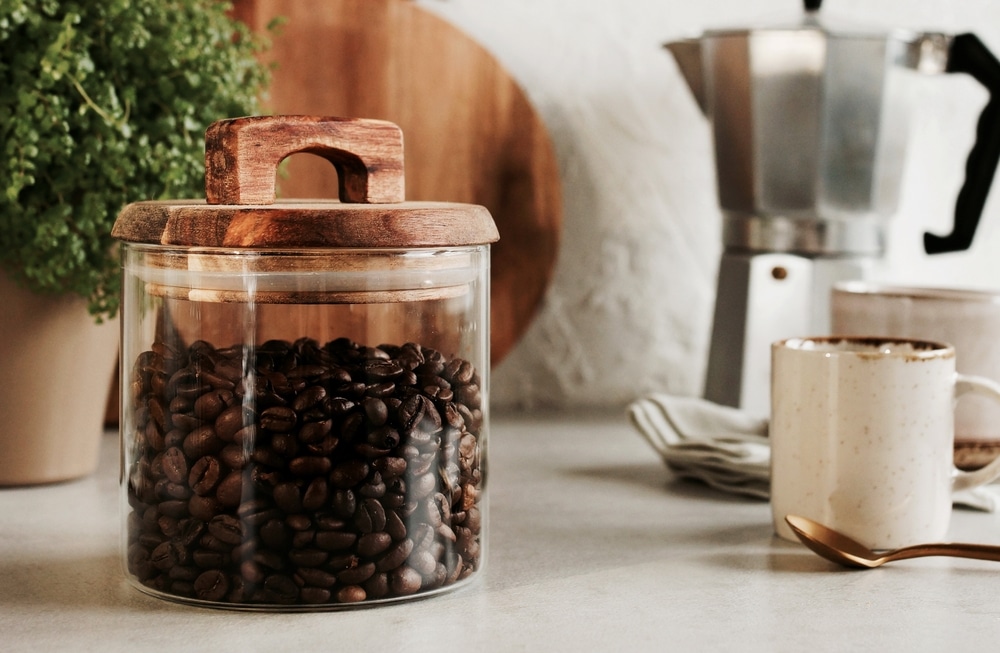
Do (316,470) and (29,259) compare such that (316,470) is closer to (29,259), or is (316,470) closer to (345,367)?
(345,367)

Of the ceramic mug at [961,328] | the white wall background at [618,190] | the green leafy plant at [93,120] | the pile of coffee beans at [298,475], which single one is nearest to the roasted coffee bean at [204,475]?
the pile of coffee beans at [298,475]

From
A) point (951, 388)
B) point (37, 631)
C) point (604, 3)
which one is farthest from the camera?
point (604, 3)

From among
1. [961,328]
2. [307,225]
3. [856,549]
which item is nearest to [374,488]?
[307,225]

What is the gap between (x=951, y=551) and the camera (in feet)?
2.17

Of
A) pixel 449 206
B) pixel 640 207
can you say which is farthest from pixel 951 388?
pixel 640 207

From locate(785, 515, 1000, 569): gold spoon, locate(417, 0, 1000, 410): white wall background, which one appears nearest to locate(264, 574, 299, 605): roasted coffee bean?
locate(785, 515, 1000, 569): gold spoon

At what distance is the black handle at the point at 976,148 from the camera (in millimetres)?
999

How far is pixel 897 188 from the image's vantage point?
1.05 meters

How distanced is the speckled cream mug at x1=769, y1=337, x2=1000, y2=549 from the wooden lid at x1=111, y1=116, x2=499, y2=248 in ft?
0.76

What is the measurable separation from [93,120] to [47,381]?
201 millimetres

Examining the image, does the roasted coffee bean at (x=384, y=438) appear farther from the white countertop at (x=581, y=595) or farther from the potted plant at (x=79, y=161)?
the potted plant at (x=79, y=161)

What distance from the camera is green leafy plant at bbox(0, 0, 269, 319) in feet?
2.44

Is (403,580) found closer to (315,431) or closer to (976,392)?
(315,431)

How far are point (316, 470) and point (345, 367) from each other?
0.18 feet
